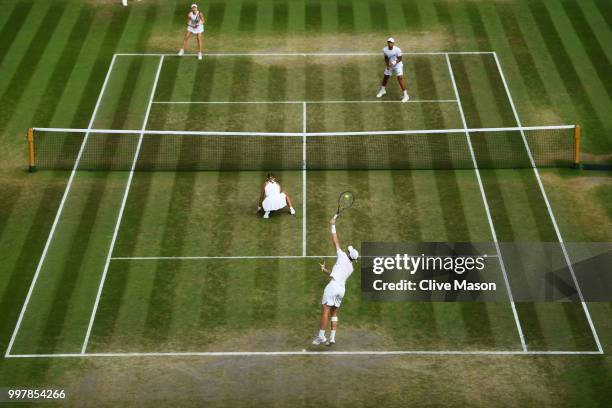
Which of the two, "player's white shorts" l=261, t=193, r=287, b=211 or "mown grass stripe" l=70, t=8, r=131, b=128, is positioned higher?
"mown grass stripe" l=70, t=8, r=131, b=128

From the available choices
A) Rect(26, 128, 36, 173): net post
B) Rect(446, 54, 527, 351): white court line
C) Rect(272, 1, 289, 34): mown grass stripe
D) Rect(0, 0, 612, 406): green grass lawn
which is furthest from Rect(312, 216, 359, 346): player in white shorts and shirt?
Rect(272, 1, 289, 34): mown grass stripe

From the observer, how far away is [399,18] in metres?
50.0

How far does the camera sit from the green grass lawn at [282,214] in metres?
30.4

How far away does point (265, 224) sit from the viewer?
121ft

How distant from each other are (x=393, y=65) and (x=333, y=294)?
578 inches

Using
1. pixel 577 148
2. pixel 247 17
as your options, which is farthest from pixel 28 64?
pixel 577 148

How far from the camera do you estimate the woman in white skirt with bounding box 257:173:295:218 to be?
121 feet

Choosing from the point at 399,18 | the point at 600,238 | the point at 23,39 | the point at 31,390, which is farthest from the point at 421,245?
the point at 23,39

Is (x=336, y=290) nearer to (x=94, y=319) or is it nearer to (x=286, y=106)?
(x=94, y=319)

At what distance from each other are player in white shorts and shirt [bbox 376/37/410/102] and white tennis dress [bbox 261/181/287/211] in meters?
8.28

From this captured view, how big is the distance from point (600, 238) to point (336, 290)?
9186 millimetres

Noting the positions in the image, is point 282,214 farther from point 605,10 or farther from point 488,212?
point 605,10

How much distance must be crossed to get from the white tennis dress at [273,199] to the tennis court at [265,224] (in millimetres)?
411

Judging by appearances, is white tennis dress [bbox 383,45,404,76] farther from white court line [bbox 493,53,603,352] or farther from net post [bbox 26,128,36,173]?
net post [bbox 26,128,36,173]
